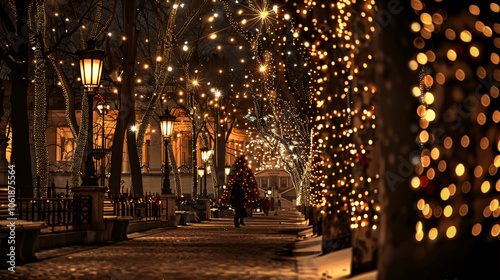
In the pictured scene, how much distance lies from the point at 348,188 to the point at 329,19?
2.98 meters

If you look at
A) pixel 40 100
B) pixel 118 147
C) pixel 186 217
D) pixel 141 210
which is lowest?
pixel 186 217

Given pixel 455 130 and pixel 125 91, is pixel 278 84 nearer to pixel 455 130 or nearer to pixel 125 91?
pixel 125 91

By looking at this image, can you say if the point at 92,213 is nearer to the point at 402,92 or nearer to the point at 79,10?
the point at 402,92

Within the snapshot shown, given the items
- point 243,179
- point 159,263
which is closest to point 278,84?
→ point 243,179

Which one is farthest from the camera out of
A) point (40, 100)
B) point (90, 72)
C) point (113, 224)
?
point (40, 100)

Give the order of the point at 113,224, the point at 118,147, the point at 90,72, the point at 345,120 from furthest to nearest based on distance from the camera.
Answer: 1. the point at 118,147
2. the point at 113,224
3. the point at 90,72
4. the point at 345,120

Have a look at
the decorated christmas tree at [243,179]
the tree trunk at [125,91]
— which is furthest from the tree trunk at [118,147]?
the decorated christmas tree at [243,179]

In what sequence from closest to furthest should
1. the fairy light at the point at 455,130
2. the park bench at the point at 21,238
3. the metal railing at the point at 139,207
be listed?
the fairy light at the point at 455,130
the park bench at the point at 21,238
the metal railing at the point at 139,207

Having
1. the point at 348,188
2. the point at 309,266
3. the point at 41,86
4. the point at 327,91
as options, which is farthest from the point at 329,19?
the point at 41,86

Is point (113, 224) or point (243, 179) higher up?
point (243, 179)

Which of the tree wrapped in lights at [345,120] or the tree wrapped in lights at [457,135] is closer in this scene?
the tree wrapped in lights at [457,135]

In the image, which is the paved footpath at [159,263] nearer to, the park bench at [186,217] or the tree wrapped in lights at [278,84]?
the tree wrapped in lights at [278,84]

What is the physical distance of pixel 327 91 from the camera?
13242mm

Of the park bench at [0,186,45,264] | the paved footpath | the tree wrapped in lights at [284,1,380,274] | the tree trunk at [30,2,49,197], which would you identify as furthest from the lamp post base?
the park bench at [0,186,45,264]
